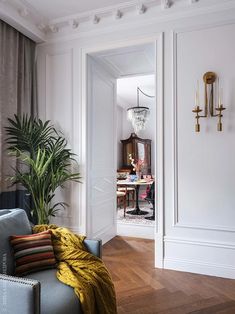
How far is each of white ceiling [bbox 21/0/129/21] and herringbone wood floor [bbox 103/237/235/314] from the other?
3.08 metres

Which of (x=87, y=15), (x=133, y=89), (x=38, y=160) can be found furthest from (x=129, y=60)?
(x=133, y=89)

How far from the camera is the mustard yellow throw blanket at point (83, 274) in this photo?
161cm

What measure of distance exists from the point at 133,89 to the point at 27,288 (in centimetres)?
651

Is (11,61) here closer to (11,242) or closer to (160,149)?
(160,149)

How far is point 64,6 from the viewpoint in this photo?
3.12 meters

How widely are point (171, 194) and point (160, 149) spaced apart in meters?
0.53

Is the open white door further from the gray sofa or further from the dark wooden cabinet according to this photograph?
the dark wooden cabinet

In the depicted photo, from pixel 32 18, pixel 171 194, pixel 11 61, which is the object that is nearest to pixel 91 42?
pixel 32 18

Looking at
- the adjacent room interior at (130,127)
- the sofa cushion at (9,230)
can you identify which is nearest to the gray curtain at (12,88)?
the adjacent room interior at (130,127)

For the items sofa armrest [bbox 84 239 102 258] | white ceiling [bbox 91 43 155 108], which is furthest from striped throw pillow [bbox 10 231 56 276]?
white ceiling [bbox 91 43 155 108]

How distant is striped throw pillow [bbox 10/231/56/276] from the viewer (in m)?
1.75

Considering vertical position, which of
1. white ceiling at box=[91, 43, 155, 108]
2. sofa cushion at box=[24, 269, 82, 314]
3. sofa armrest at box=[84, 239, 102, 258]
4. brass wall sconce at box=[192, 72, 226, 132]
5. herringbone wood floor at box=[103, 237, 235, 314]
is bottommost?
herringbone wood floor at box=[103, 237, 235, 314]

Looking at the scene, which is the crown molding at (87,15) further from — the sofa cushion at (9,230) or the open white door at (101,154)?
the sofa cushion at (9,230)

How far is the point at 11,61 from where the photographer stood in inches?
126
